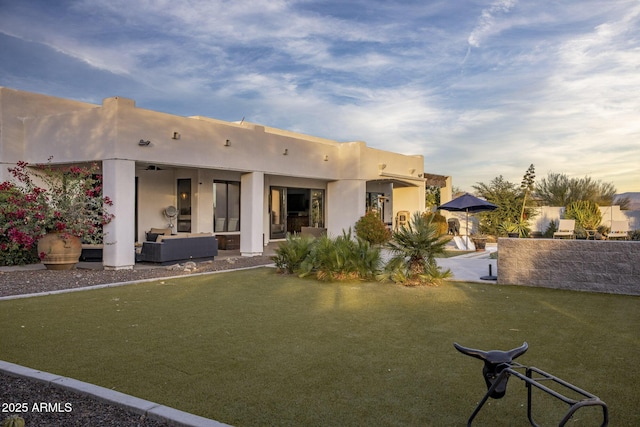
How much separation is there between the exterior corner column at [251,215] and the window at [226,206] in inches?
82.2

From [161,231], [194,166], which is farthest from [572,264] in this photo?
[161,231]

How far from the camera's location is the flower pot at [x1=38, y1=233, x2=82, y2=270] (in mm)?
11891

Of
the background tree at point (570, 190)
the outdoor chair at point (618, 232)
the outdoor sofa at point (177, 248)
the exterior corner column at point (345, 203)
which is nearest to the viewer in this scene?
the outdoor sofa at point (177, 248)

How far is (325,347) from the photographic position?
5.53m

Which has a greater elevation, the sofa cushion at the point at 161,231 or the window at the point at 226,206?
the window at the point at 226,206

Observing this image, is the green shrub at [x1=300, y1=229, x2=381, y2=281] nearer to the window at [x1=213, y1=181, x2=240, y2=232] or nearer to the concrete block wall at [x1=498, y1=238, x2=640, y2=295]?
the concrete block wall at [x1=498, y1=238, x2=640, y2=295]

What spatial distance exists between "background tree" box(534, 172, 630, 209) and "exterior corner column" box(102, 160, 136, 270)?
87.7 ft

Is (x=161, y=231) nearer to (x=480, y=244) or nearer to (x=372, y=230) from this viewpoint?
(x=372, y=230)

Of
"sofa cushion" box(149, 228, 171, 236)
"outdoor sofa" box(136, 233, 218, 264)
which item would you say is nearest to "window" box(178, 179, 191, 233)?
"sofa cushion" box(149, 228, 171, 236)

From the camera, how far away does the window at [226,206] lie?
18.4 meters

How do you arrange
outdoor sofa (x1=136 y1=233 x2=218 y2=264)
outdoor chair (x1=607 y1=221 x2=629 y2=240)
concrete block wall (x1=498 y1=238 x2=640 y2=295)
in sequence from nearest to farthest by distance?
concrete block wall (x1=498 y1=238 x2=640 y2=295)
outdoor sofa (x1=136 y1=233 x2=218 y2=264)
outdoor chair (x1=607 y1=221 x2=629 y2=240)

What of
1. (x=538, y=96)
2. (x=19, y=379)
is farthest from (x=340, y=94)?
(x=19, y=379)

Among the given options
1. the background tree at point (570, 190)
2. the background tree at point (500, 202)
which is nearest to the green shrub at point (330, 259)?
the background tree at point (500, 202)

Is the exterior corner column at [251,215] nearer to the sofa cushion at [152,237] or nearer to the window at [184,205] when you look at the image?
the window at [184,205]
